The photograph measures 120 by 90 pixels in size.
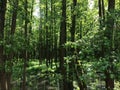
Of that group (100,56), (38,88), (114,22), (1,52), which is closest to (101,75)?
(100,56)

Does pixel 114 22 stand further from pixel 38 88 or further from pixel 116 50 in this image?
pixel 38 88

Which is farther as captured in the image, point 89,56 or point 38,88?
point 38,88

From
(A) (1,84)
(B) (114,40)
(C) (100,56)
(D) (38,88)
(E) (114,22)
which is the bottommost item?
(D) (38,88)

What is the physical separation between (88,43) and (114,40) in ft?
2.61

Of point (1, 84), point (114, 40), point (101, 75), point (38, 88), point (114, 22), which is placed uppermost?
point (114, 22)

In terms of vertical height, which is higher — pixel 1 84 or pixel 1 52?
pixel 1 52

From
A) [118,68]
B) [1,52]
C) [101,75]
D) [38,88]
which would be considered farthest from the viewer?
[38,88]

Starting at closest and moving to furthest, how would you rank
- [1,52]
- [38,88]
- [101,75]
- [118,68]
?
1. [118,68]
2. [101,75]
3. [1,52]
4. [38,88]

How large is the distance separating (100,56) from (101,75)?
63 cm

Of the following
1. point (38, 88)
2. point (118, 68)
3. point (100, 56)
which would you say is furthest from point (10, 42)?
point (38, 88)

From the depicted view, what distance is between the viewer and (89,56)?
7.62 m

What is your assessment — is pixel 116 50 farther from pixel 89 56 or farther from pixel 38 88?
pixel 38 88

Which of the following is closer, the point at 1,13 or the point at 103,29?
the point at 103,29

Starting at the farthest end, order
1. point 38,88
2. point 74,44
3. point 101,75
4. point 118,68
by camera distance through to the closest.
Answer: point 38,88, point 74,44, point 101,75, point 118,68
